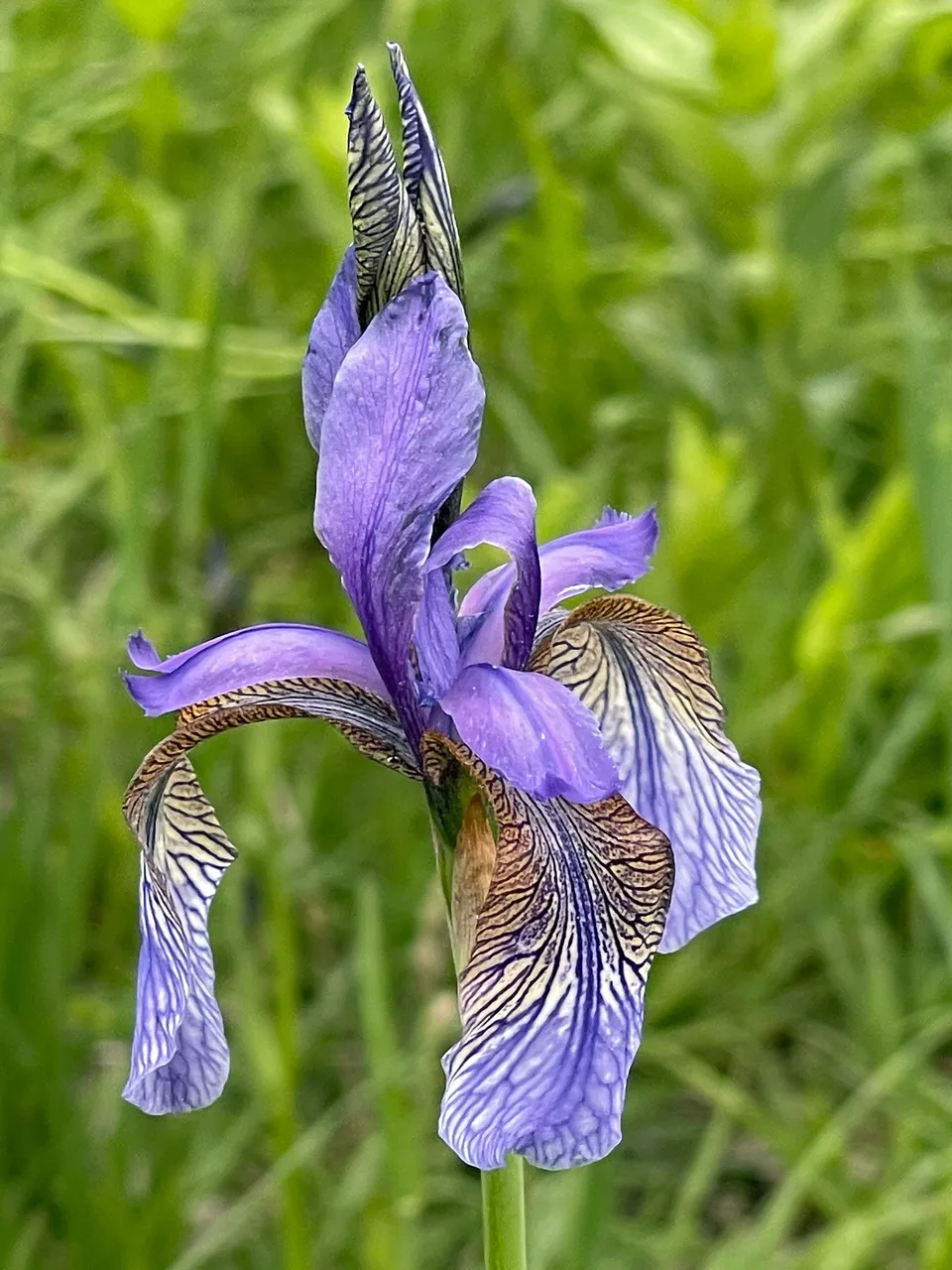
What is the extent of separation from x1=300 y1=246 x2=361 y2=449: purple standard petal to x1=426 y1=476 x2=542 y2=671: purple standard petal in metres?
0.06

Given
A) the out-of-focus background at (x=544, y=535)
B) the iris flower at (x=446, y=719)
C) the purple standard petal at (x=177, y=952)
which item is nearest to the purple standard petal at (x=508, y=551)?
the iris flower at (x=446, y=719)

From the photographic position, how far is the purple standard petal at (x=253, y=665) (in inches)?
18.1

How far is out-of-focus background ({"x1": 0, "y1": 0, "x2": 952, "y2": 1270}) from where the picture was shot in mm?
1027

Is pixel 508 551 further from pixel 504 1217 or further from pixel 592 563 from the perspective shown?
pixel 504 1217

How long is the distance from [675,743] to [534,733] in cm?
16

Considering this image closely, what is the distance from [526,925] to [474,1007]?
0.09 feet

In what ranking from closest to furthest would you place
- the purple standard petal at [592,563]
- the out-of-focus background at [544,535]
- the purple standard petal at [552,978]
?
the purple standard petal at [552,978]
the purple standard petal at [592,563]
the out-of-focus background at [544,535]

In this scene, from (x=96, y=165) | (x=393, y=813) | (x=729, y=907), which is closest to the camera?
(x=729, y=907)

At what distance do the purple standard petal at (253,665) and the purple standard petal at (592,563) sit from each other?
0.17ft

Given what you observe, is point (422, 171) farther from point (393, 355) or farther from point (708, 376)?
point (708, 376)

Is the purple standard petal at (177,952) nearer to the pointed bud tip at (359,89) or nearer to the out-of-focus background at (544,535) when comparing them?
the pointed bud tip at (359,89)

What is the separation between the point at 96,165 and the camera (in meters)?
1.52

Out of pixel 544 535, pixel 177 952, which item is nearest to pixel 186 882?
pixel 177 952

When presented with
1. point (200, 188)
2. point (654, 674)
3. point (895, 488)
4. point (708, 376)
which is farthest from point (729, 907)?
point (200, 188)
